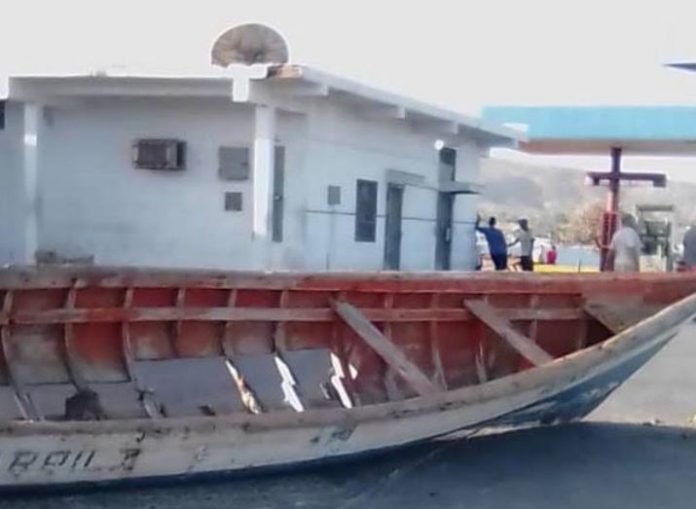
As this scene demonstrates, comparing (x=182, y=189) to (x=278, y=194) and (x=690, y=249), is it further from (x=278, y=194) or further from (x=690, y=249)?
(x=690, y=249)

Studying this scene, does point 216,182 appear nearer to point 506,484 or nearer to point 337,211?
point 337,211

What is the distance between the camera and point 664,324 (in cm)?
955

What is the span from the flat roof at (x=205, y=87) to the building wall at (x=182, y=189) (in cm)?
52

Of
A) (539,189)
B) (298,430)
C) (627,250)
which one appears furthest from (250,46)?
(539,189)

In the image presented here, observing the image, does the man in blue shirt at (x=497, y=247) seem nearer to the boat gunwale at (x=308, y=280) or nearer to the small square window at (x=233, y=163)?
the small square window at (x=233, y=163)

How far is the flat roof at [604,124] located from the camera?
30.3 metres

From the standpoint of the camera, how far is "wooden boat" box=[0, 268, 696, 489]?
7.50 meters

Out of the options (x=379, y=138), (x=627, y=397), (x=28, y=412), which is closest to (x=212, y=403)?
(x=28, y=412)

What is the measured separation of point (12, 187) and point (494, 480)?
12.3m

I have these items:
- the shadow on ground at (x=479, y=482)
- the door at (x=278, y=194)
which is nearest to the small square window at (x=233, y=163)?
the door at (x=278, y=194)

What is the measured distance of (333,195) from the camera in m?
19.6

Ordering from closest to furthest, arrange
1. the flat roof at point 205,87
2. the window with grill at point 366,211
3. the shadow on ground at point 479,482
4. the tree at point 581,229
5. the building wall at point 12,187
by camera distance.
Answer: the shadow on ground at point 479,482 < the flat roof at point 205,87 < the building wall at point 12,187 < the window with grill at point 366,211 < the tree at point 581,229

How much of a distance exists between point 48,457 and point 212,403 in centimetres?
233

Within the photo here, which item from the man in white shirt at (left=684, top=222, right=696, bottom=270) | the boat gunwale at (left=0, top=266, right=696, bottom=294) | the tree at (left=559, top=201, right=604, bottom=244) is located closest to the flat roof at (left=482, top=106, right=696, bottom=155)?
the man in white shirt at (left=684, top=222, right=696, bottom=270)
